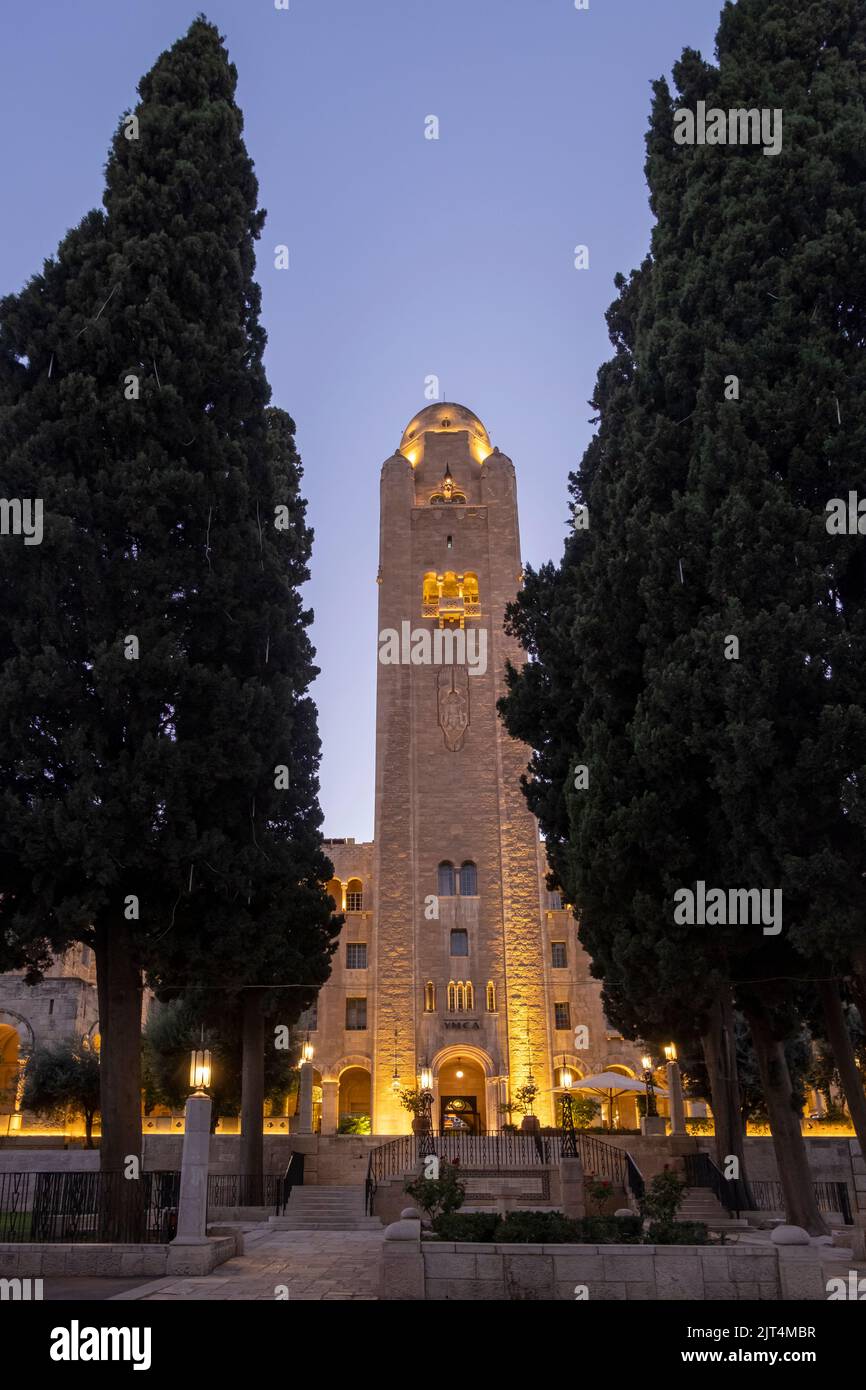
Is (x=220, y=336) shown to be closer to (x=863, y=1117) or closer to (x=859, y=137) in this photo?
(x=859, y=137)

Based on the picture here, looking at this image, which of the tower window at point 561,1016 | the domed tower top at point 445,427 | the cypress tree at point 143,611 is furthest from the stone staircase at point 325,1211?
the domed tower top at point 445,427

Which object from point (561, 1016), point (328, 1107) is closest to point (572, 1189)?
point (328, 1107)

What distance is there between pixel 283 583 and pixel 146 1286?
1083 cm

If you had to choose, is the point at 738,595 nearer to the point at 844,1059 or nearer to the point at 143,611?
the point at 844,1059

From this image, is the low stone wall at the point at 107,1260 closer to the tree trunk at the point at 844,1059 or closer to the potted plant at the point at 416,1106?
the tree trunk at the point at 844,1059

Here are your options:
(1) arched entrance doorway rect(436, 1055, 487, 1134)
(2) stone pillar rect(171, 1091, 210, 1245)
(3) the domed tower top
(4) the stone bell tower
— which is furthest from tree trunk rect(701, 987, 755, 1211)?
(3) the domed tower top

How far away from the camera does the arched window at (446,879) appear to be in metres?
39.8

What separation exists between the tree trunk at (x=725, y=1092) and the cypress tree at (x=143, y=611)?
27.1 feet

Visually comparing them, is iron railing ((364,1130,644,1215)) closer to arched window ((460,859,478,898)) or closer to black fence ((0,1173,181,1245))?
black fence ((0,1173,181,1245))

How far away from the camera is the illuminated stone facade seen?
37594mm

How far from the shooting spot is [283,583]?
59.3 feet

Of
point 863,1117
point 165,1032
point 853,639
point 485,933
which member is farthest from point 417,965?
point 853,639

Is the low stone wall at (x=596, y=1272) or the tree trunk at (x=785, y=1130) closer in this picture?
the low stone wall at (x=596, y=1272)

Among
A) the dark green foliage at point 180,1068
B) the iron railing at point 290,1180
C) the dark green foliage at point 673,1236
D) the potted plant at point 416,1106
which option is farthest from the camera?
the dark green foliage at point 180,1068
